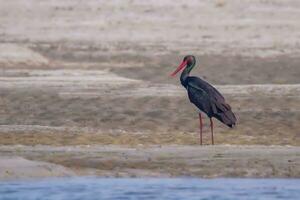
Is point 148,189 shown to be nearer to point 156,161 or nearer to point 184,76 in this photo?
point 156,161

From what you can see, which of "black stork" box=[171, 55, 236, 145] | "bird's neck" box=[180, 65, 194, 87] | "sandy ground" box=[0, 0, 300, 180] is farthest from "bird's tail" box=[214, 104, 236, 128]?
"bird's neck" box=[180, 65, 194, 87]

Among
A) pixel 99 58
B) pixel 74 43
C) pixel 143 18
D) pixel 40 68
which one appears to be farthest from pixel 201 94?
pixel 143 18

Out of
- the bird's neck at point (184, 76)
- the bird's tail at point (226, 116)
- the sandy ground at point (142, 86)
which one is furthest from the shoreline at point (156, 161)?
the bird's neck at point (184, 76)

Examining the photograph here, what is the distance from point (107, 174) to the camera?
14953 mm

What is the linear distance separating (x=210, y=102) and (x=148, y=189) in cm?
349

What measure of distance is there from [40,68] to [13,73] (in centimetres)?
254

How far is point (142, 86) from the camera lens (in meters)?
24.7

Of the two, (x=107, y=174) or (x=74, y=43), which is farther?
(x=74, y=43)

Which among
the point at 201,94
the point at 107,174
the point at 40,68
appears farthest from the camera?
the point at 40,68

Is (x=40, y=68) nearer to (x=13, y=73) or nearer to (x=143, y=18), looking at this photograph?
(x=13, y=73)

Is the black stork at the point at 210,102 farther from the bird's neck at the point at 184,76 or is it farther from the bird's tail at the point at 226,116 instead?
the bird's neck at the point at 184,76

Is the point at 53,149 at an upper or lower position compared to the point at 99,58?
upper

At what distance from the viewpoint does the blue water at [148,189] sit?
13625mm

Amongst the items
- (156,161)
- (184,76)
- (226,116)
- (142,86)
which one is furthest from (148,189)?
(142,86)
